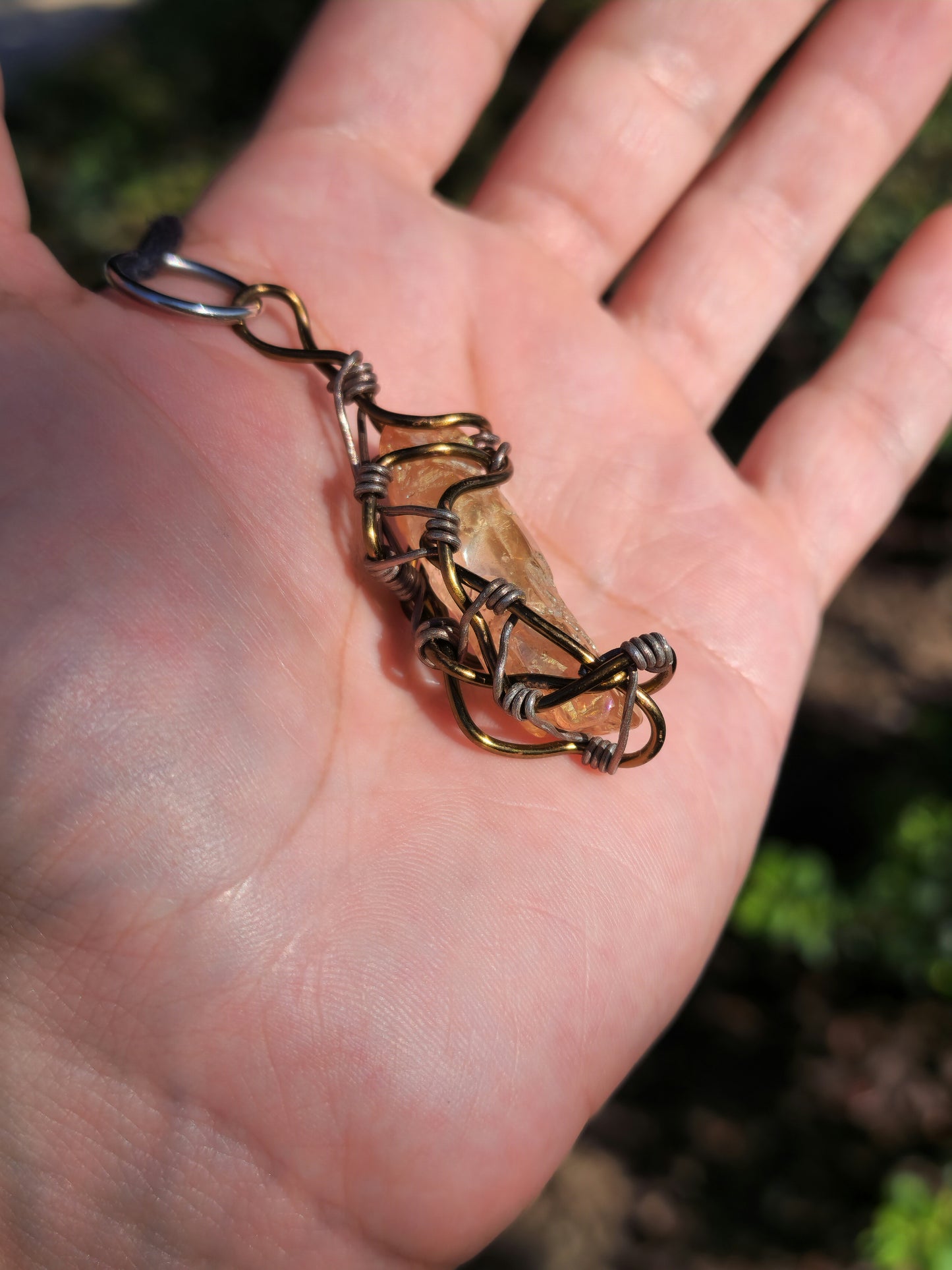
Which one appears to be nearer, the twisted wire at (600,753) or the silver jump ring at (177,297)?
the twisted wire at (600,753)

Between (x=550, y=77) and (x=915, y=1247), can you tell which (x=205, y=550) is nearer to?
(x=550, y=77)

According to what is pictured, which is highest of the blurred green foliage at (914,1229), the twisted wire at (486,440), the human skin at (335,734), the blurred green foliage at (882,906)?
A: the twisted wire at (486,440)

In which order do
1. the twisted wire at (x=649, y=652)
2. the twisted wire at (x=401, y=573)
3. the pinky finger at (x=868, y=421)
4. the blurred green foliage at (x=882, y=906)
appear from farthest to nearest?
the blurred green foliage at (x=882, y=906) → the pinky finger at (x=868, y=421) → the twisted wire at (x=401, y=573) → the twisted wire at (x=649, y=652)

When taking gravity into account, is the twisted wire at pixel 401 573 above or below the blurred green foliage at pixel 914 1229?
above

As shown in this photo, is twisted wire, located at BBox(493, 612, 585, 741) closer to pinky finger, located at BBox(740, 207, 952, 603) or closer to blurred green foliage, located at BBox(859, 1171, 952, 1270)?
pinky finger, located at BBox(740, 207, 952, 603)

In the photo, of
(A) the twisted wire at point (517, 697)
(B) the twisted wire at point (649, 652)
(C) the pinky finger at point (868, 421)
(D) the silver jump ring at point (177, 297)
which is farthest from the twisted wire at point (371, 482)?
(C) the pinky finger at point (868, 421)

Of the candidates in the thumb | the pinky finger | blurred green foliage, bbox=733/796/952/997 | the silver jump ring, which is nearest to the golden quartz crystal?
the silver jump ring

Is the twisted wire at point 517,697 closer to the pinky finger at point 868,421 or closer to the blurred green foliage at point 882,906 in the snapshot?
the pinky finger at point 868,421

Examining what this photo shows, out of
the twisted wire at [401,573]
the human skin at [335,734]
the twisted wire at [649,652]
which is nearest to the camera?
the human skin at [335,734]

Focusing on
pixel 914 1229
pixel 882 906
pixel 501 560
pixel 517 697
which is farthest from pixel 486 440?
pixel 914 1229
